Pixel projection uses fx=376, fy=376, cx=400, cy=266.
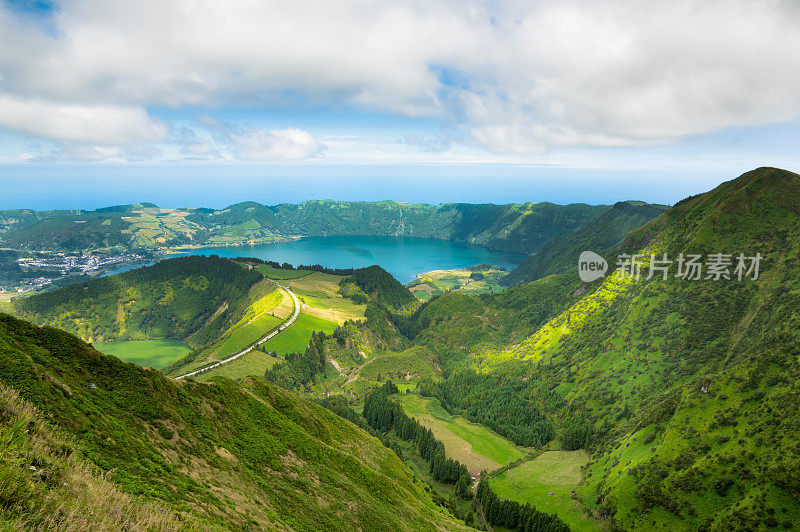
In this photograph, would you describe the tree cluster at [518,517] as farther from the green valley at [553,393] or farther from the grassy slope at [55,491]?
the grassy slope at [55,491]

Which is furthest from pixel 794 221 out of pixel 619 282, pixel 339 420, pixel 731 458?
pixel 339 420

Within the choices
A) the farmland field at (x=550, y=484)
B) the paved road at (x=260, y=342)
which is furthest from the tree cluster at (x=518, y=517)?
the paved road at (x=260, y=342)

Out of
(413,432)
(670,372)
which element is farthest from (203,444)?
(670,372)

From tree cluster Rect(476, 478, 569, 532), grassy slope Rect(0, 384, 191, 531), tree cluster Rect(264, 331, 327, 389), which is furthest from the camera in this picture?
tree cluster Rect(264, 331, 327, 389)

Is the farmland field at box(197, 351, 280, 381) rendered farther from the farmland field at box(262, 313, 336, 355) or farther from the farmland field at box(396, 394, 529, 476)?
the farmland field at box(396, 394, 529, 476)

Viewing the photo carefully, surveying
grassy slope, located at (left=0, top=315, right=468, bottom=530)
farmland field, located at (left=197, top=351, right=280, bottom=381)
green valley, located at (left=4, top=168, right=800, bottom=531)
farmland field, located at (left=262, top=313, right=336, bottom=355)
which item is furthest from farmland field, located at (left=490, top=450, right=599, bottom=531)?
farmland field, located at (left=262, top=313, right=336, bottom=355)
